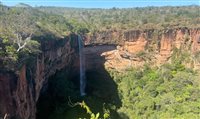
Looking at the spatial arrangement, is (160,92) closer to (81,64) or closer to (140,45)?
(140,45)

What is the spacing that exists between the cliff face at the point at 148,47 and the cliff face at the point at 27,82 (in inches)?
294

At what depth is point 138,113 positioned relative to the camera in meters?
30.4

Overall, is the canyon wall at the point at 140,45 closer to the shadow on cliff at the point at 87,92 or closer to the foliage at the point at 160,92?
the shadow on cliff at the point at 87,92

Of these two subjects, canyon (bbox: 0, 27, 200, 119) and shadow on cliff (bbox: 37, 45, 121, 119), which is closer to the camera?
shadow on cliff (bbox: 37, 45, 121, 119)

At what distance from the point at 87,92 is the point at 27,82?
15865 mm

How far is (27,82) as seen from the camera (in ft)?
67.8

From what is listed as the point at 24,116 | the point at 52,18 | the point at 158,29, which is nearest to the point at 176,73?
the point at 158,29

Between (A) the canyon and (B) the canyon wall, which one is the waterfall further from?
(B) the canyon wall

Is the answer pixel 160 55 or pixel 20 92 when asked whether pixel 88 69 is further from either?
pixel 20 92

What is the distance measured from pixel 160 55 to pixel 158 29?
2.65 m

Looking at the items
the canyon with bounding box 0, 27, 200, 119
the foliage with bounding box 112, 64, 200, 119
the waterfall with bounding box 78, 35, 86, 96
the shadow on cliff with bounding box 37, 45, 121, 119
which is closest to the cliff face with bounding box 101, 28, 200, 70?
the canyon with bounding box 0, 27, 200, 119

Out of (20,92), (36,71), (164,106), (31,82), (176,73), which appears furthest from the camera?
(176,73)

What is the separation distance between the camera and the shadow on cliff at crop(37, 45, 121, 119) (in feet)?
96.3

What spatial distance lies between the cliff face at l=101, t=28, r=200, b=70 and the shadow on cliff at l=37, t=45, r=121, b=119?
114cm
